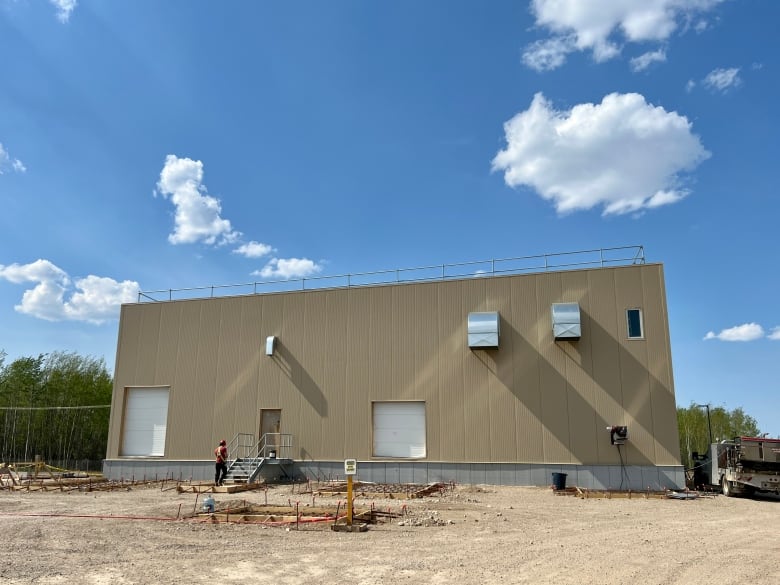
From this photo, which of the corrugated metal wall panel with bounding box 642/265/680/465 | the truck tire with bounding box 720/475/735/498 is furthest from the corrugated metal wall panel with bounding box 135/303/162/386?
the truck tire with bounding box 720/475/735/498

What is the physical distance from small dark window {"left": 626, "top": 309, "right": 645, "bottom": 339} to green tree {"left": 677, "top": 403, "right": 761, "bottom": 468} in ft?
85.0

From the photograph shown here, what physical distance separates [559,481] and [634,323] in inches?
252

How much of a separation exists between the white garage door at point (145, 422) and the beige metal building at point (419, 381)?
0.06 metres

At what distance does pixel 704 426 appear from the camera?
159 ft

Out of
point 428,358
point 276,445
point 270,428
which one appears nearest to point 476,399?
point 428,358

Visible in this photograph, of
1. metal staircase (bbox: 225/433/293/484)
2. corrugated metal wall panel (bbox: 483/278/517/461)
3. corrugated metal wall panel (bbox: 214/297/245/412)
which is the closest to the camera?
corrugated metal wall panel (bbox: 483/278/517/461)

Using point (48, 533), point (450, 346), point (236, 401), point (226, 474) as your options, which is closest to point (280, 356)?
point (236, 401)

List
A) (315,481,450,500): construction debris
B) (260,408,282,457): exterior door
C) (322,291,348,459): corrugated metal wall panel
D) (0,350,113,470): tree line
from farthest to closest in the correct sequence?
1. (0,350,113,470): tree line
2. (260,408,282,457): exterior door
3. (322,291,348,459): corrugated metal wall panel
4. (315,481,450,500): construction debris

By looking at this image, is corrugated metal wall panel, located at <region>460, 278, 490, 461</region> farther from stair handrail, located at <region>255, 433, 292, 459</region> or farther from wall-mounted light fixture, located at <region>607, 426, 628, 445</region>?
stair handrail, located at <region>255, 433, 292, 459</region>

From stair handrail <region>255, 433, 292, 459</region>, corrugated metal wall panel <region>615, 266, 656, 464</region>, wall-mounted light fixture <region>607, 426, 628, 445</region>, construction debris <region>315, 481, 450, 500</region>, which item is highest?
corrugated metal wall panel <region>615, 266, 656, 464</region>

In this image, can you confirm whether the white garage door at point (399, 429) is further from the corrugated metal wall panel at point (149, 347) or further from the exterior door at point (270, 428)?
the corrugated metal wall panel at point (149, 347)

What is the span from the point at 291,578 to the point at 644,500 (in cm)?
1403

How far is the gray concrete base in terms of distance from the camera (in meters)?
21.1

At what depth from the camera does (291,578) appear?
26.9ft
